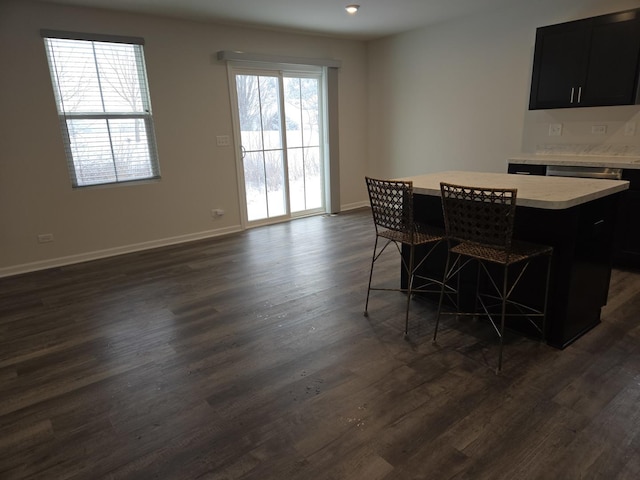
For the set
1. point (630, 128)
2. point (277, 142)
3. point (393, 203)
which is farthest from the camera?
point (277, 142)

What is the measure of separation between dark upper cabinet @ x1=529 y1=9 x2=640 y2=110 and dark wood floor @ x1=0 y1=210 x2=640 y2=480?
167cm

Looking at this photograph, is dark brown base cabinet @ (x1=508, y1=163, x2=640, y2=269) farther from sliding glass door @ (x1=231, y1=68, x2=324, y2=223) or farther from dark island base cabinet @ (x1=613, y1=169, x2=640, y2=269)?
sliding glass door @ (x1=231, y1=68, x2=324, y2=223)

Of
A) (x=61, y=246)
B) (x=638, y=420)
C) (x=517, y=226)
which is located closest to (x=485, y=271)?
(x=517, y=226)

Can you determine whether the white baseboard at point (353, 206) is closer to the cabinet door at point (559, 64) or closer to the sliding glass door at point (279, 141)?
the sliding glass door at point (279, 141)

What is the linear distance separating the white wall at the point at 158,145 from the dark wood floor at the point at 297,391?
1043 mm

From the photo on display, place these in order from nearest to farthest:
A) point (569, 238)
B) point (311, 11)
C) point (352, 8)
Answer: point (569, 238)
point (352, 8)
point (311, 11)

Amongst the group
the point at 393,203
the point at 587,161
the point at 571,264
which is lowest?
the point at 571,264

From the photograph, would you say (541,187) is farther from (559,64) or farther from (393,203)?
(559,64)

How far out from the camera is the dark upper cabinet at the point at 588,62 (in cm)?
344

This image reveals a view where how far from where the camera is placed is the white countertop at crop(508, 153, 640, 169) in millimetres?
3477

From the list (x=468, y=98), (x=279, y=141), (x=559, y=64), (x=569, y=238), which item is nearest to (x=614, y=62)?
(x=559, y=64)

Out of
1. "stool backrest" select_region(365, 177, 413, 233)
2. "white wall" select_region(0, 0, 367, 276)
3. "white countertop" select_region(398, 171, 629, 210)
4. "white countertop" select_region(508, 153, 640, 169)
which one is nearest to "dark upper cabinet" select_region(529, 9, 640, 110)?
"white countertop" select_region(508, 153, 640, 169)

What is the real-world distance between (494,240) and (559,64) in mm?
2736

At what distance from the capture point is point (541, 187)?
96.9 inches
